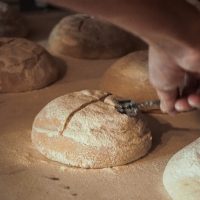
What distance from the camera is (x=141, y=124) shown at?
1484 millimetres

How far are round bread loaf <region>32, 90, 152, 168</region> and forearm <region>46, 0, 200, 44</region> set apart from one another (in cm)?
66

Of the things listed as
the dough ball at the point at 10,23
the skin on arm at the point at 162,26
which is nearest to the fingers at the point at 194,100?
the skin on arm at the point at 162,26

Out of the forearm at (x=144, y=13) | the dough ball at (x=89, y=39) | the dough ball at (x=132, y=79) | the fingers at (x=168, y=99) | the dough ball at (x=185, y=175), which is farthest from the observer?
the dough ball at (x=89, y=39)

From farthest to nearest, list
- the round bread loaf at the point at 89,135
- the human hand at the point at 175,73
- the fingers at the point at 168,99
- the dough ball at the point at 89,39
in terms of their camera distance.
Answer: the dough ball at the point at 89,39 → the round bread loaf at the point at 89,135 → the fingers at the point at 168,99 → the human hand at the point at 175,73

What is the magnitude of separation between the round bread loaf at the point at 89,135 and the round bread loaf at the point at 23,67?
1.49ft

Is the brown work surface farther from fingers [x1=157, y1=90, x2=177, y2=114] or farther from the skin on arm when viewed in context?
the skin on arm

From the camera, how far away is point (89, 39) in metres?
2.28

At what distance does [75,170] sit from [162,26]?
2.50 ft

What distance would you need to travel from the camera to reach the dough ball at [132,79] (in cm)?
183

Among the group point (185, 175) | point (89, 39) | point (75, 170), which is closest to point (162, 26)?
point (185, 175)

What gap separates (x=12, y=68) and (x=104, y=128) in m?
0.68

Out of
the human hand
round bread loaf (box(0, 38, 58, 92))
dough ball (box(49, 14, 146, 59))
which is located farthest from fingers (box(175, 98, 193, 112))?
dough ball (box(49, 14, 146, 59))

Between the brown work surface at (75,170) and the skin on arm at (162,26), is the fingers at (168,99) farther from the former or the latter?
the brown work surface at (75,170)

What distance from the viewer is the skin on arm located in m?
0.71
